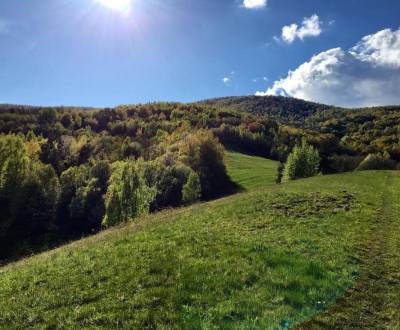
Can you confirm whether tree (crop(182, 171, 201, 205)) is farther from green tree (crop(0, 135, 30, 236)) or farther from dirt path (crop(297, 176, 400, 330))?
dirt path (crop(297, 176, 400, 330))

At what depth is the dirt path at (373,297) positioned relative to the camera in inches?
516

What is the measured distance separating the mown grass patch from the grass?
102387 millimetres

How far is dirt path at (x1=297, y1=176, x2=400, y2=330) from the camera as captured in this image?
43.0 ft

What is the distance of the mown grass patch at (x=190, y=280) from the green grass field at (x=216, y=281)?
43 millimetres

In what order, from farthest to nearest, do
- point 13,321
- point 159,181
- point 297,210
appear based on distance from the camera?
1. point 159,181
2. point 297,210
3. point 13,321

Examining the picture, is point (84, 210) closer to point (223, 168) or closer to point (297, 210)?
point (223, 168)

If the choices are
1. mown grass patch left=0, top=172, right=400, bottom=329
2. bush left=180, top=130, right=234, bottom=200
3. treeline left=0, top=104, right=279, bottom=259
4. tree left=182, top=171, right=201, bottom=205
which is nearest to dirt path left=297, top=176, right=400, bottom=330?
mown grass patch left=0, top=172, right=400, bottom=329

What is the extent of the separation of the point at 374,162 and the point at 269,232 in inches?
4104

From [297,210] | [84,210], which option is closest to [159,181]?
[84,210]

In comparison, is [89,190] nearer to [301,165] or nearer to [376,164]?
[301,165]

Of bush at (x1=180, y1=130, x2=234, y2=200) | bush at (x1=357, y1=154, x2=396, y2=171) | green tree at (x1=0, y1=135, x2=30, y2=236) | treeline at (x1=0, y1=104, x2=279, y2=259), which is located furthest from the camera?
bush at (x1=180, y1=130, x2=234, y2=200)

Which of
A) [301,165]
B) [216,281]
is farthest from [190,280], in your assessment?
[301,165]

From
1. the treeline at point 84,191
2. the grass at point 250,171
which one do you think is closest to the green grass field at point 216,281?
the treeline at point 84,191

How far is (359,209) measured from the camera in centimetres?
3694
